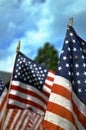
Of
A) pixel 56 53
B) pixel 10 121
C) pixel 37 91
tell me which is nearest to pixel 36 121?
pixel 10 121

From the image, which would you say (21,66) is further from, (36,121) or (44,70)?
(36,121)

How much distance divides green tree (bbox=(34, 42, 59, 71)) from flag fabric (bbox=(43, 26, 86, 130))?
6870cm

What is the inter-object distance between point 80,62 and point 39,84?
17.9 feet

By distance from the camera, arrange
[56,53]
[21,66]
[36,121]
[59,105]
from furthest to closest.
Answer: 1. [56,53]
2. [36,121]
3. [21,66]
4. [59,105]

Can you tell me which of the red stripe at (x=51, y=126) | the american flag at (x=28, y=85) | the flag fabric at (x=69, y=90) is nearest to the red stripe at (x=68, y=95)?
the flag fabric at (x=69, y=90)

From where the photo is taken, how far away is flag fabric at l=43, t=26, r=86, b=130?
32.9 feet

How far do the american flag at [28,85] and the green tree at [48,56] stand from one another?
207ft

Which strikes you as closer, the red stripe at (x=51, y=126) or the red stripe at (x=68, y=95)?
the red stripe at (x=51, y=126)

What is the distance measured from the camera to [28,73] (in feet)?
50.9

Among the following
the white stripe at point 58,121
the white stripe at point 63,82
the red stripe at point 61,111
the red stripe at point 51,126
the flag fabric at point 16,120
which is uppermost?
the white stripe at point 63,82

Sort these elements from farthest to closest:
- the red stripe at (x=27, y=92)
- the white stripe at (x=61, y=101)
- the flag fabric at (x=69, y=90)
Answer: the red stripe at (x=27, y=92) → the white stripe at (x=61, y=101) → the flag fabric at (x=69, y=90)

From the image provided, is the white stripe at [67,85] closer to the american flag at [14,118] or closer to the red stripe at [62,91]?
the red stripe at [62,91]

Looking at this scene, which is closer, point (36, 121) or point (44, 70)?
point (44, 70)

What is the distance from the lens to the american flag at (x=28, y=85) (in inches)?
607
